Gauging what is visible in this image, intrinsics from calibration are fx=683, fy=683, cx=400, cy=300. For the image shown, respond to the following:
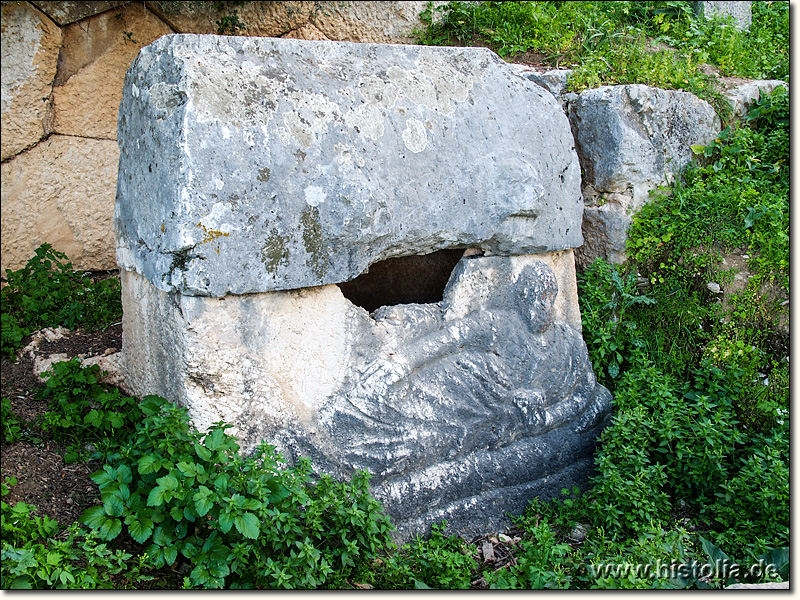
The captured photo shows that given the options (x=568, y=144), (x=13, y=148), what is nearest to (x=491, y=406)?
(x=568, y=144)

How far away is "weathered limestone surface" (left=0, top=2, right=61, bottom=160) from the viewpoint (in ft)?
12.1

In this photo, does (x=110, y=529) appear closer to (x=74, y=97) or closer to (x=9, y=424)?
(x=9, y=424)

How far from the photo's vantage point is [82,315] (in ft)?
11.6

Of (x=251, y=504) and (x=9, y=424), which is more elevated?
(x=9, y=424)

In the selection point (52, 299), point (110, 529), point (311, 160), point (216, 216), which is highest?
point (311, 160)

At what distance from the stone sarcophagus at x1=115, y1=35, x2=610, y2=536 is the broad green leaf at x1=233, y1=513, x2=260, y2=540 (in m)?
0.44

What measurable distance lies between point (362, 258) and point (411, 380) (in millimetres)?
540

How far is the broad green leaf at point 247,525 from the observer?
6.47 feet

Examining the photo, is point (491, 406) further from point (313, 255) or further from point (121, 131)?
point (121, 131)

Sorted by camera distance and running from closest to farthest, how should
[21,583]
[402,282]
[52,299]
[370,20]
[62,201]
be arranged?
[21,583] < [52,299] < [402,282] < [62,201] < [370,20]

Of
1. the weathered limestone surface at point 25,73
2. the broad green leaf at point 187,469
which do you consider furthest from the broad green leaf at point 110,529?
the weathered limestone surface at point 25,73

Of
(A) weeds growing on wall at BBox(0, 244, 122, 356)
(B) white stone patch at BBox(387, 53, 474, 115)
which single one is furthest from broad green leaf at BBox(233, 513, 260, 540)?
(A) weeds growing on wall at BBox(0, 244, 122, 356)

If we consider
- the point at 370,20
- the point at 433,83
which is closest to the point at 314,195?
the point at 433,83

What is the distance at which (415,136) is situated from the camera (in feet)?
8.27
